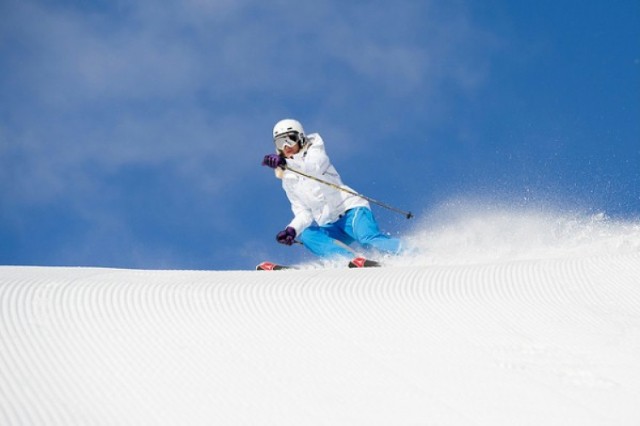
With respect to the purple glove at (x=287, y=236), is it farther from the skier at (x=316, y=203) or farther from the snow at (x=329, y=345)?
the snow at (x=329, y=345)

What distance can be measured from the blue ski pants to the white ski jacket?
0.08 metres

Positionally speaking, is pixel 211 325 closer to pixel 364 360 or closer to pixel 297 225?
pixel 364 360

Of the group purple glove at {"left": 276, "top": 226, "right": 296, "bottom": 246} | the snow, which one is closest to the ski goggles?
purple glove at {"left": 276, "top": 226, "right": 296, "bottom": 246}

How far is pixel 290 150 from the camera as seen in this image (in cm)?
838

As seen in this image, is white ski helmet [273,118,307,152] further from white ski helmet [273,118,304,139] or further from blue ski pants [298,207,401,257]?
blue ski pants [298,207,401,257]

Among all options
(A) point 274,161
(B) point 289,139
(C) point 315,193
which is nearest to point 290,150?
(B) point 289,139

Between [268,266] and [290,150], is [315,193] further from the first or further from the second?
[268,266]

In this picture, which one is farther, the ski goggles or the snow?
the ski goggles

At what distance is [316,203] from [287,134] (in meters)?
0.84

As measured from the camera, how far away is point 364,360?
3.76 m

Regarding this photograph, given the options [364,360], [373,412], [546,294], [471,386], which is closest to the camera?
[373,412]

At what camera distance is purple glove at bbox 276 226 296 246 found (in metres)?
8.16

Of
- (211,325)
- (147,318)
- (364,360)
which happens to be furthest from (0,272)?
(364,360)

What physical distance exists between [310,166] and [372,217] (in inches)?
35.5
